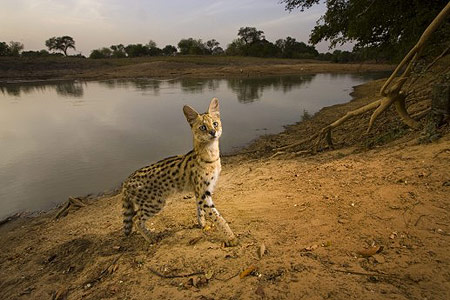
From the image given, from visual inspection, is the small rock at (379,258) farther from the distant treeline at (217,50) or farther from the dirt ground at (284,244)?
the distant treeline at (217,50)

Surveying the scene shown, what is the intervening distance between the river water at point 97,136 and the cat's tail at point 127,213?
4.12 m

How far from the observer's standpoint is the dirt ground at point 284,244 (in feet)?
9.00

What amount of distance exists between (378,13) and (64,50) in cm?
11243

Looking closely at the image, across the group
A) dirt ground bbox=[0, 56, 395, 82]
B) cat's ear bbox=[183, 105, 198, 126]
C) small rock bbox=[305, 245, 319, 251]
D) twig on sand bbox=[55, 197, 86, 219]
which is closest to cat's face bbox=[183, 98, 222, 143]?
cat's ear bbox=[183, 105, 198, 126]

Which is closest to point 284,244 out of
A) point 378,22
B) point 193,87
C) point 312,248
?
point 312,248

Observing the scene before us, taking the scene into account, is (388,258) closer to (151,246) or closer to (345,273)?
(345,273)

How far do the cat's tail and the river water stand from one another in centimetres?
412

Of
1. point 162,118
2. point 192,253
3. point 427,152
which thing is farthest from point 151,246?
point 162,118

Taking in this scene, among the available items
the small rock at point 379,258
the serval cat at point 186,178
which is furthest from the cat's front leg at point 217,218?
the small rock at point 379,258

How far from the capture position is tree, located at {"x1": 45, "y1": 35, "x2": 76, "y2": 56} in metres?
95.2

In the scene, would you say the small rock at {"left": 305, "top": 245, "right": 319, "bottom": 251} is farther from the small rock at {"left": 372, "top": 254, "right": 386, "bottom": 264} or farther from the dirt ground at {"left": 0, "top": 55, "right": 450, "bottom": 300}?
the small rock at {"left": 372, "top": 254, "right": 386, "bottom": 264}

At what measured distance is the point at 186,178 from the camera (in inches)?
172

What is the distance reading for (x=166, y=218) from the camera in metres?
5.22

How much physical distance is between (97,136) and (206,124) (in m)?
10.9
